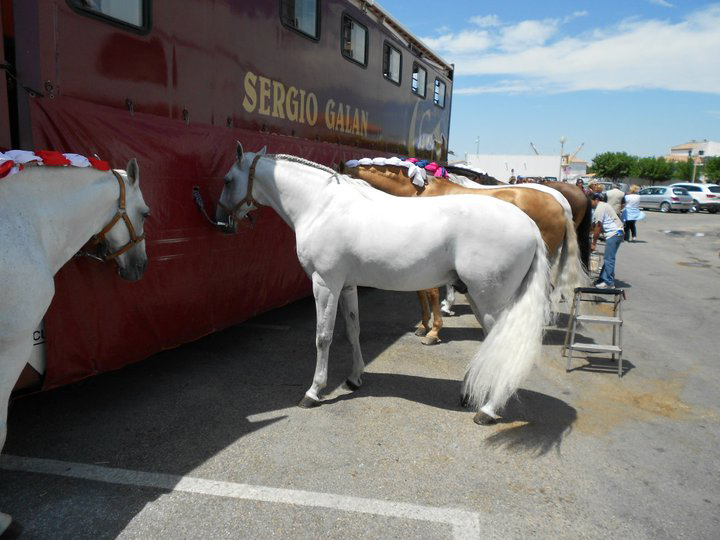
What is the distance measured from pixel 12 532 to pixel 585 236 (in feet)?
23.8

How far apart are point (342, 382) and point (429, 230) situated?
177cm

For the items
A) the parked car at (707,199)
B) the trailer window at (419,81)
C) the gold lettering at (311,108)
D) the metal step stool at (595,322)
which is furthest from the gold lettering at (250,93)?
the parked car at (707,199)

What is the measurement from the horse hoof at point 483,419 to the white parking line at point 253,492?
1.15 metres

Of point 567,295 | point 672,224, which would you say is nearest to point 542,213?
point 567,295

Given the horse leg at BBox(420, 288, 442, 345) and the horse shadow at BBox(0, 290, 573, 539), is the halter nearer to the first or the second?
the horse shadow at BBox(0, 290, 573, 539)

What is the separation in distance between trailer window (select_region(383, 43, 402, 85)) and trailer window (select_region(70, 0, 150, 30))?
5043 mm

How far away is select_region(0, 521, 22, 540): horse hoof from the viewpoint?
8.16 ft

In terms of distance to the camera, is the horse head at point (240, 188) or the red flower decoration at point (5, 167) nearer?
the red flower decoration at point (5, 167)

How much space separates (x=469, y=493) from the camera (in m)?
3.03

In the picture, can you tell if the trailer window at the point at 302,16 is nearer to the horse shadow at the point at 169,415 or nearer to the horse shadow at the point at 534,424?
the horse shadow at the point at 169,415

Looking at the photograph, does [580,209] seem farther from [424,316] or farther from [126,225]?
[126,225]

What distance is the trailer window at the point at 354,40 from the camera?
6762 mm

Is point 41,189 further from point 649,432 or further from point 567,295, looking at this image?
point 567,295

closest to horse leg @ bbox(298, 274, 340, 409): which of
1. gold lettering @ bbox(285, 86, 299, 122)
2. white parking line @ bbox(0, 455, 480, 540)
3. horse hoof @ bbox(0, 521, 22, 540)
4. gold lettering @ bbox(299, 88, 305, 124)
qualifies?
white parking line @ bbox(0, 455, 480, 540)
